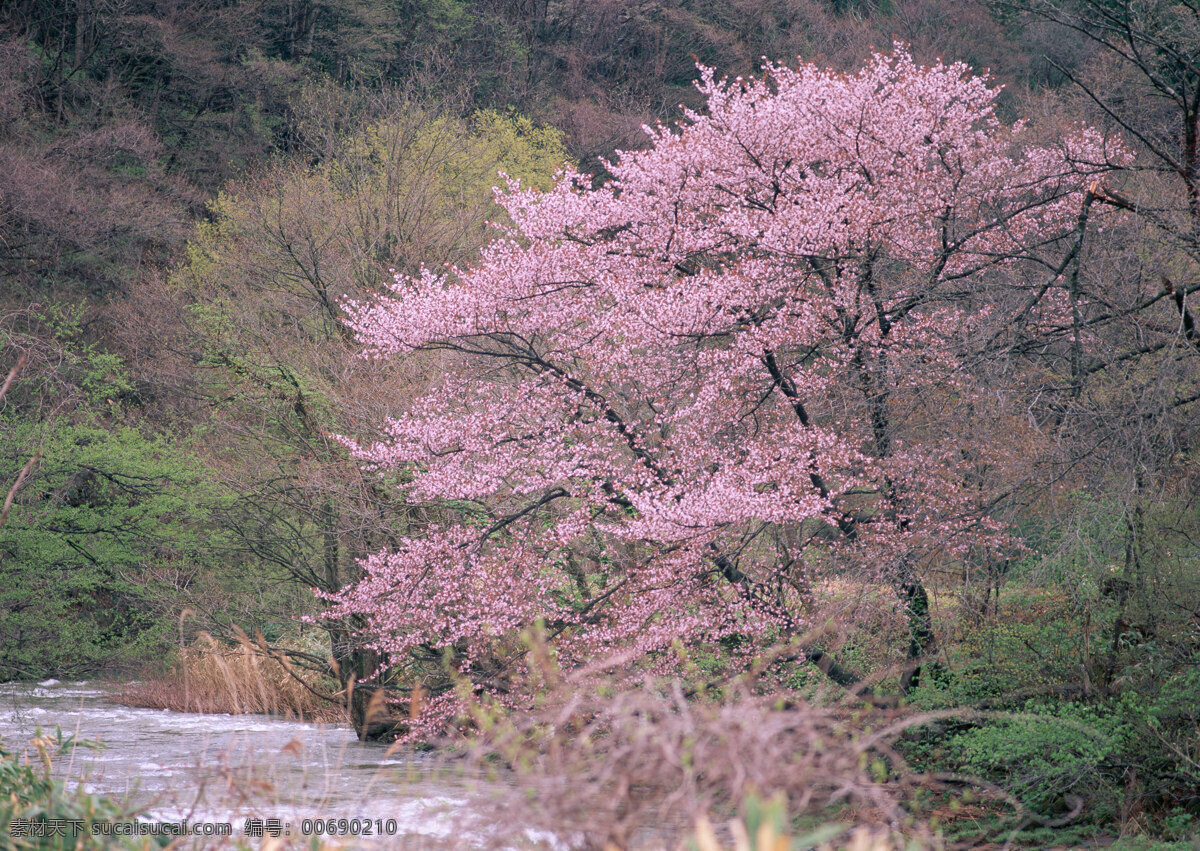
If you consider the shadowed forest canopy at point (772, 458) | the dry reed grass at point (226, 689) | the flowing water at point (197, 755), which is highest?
the shadowed forest canopy at point (772, 458)

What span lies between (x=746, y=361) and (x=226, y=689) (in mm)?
10153

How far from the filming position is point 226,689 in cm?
1477

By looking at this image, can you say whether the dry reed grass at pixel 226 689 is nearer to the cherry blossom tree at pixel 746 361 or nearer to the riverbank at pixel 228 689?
the riverbank at pixel 228 689

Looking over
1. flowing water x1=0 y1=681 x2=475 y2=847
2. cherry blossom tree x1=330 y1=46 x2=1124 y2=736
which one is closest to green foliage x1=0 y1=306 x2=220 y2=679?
flowing water x1=0 y1=681 x2=475 y2=847

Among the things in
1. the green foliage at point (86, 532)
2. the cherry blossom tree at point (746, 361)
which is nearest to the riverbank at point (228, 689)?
the green foliage at point (86, 532)

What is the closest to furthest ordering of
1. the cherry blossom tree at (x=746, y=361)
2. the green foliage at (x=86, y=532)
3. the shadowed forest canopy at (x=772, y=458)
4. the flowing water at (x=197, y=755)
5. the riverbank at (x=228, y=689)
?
the flowing water at (x=197, y=755)
the shadowed forest canopy at (x=772, y=458)
the cherry blossom tree at (x=746, y=361)
the green foliage at (x=86, y=532)
the riverbank at (x=228, y=689)

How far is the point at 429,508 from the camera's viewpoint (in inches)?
481

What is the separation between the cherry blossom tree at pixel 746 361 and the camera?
8469mm

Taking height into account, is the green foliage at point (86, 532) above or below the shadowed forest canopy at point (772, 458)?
below

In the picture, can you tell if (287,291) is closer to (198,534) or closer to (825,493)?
(198,534)

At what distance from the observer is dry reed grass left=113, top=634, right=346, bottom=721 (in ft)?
44.7

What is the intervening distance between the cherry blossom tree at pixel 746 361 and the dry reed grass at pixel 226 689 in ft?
13.9

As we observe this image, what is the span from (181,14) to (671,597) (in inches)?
1020

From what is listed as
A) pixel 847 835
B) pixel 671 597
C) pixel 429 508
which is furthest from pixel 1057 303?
pixel 429 508
